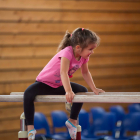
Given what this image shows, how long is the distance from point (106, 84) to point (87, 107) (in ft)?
1.97

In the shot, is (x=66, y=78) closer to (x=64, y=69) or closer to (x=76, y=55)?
(x=64, y=69)

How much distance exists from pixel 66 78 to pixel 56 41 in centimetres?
302

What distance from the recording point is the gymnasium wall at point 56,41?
4.36 m

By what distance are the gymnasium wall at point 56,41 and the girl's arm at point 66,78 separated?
113 inches

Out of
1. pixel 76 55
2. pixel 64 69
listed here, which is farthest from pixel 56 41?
pixel 64 69

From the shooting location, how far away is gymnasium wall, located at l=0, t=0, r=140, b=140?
4355 millimetres

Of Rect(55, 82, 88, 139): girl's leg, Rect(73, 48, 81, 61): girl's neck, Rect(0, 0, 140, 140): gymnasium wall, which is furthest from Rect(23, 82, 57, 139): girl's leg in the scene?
Rect(0, 0, 140, 140): gymnasium wall

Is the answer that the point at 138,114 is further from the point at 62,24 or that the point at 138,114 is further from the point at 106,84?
the point at 62,24

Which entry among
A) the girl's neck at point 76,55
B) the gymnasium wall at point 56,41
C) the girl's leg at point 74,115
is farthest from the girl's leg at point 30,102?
the gymnasium wall at point 56,41

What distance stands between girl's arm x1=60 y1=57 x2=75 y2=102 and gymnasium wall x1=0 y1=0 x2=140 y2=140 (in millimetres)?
2863

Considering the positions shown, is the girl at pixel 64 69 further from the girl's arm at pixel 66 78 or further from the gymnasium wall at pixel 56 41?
the gymnasium wall at pixel 56 41

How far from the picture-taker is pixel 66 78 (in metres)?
1.65

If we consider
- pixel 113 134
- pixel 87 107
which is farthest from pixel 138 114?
pixel 87 107

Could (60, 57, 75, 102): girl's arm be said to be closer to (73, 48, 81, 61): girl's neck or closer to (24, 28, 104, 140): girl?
(24, 28, 104, 140): girl
